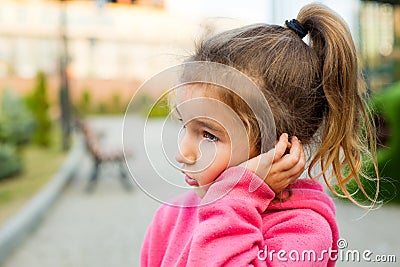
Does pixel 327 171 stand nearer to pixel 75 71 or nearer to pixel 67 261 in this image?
pixel 67 261

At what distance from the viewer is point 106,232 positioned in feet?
18.9

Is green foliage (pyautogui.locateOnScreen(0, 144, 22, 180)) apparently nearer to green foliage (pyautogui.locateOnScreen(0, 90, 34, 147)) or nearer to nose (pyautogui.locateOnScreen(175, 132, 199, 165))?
green foliage (pyautogui.locateOnScreen(0, 90, 34, 147))

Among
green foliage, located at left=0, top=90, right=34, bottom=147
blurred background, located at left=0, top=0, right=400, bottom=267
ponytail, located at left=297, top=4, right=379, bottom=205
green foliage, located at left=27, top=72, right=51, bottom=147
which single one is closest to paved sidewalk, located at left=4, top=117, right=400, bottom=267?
blurred background, located at left=0, top=0, right=400, bottom=267

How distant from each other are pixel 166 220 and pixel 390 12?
8.38 metres

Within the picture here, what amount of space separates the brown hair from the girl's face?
5 cm

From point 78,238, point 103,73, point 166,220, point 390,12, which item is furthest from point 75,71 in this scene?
point 166,220

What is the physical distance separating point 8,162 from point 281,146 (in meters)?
7.41

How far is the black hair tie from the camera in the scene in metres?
1.08

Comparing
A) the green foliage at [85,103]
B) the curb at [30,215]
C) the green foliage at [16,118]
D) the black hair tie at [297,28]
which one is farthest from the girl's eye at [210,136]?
the green foliage at [85,103]

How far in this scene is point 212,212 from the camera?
99cm

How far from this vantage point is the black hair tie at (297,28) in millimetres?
1084

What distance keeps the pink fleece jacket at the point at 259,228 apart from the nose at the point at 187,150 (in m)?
0.05

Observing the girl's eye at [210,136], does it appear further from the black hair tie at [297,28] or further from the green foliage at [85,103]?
the green foliage at [85,103]

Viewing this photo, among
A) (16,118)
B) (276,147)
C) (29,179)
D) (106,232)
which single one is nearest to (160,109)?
(276,147)
